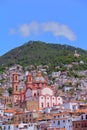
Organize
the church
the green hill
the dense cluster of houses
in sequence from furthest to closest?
the green hill, the church, the dense cluster of houses

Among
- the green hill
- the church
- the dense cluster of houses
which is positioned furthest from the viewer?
the green hill

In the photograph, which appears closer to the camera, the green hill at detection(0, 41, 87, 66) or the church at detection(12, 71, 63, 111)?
the church at detection(12, 71, 63, 111)

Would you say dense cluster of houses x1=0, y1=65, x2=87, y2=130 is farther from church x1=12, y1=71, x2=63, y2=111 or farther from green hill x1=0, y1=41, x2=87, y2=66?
green hill x1=0, y1=41, x2=87, y2=66

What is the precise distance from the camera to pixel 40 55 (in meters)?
157

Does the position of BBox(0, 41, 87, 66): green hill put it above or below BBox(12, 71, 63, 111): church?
above

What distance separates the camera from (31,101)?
73.2 meters

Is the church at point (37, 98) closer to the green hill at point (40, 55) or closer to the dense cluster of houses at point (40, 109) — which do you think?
the dense cluster of houses at point (40, 109)

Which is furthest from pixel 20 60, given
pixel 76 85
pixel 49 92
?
pixel 49 92

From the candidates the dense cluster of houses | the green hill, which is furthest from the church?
the green hill

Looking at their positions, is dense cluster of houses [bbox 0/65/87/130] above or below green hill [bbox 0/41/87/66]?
below

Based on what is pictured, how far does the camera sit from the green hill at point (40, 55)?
142900mm

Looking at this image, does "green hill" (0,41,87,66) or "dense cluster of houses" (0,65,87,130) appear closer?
"dense cluster of houses" (0,65,87,130)

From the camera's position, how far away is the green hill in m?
143

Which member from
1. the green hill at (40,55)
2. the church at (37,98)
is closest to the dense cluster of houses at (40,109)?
the church at (37,98)
